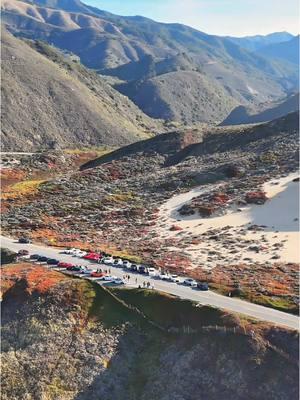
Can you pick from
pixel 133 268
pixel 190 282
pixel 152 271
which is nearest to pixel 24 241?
pixel 133 268

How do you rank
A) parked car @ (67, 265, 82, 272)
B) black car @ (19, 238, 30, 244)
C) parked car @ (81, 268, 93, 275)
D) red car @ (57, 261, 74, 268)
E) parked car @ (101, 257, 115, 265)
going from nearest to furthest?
parked car @ (81, 268, 93, 275) < parked car @ (67, 265, 82, 272) < red car @ (57, 261, 74, 268) < parked car @ (101, 257, 115, 265) < black car @ (19, 238, 30, 244)

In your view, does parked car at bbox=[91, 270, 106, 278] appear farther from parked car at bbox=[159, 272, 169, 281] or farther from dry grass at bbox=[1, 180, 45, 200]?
dry grass at bbox=[1, 180, 45, 200]

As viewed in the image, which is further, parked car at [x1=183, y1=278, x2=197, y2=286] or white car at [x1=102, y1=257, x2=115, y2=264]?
white car at [x1=102, y1=257, x2=115, y2=264]

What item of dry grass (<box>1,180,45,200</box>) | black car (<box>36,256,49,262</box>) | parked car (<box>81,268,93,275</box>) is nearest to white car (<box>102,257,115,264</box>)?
parked car (<box>81,268,93,275</box>)

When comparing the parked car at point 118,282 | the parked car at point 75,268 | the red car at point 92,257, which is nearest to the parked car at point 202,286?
the parked car at point 118,282

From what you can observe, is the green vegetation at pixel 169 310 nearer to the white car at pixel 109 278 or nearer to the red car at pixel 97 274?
the white car at pixel 109 278

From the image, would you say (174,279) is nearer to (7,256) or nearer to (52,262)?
(52,262)

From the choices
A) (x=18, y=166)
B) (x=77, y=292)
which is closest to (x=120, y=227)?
(x=77, y=292)
